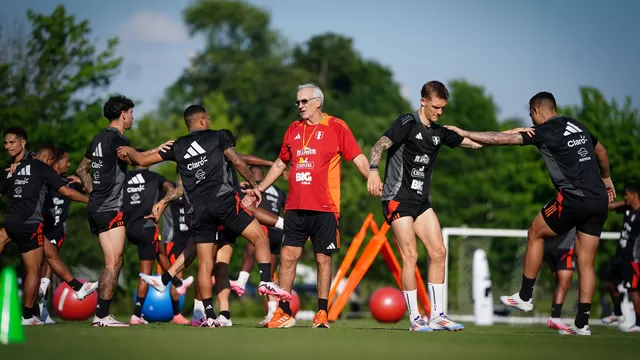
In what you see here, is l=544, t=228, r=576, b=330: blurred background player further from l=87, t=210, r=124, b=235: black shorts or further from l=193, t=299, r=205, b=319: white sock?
l=87, t=210, r=124, b=235: black shorts

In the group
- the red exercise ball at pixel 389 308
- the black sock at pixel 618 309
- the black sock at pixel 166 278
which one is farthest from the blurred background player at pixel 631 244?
the black sock at pixel 166 278

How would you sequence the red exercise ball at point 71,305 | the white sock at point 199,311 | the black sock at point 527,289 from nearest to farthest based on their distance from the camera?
1. the black sock at point 527,289
2. the white sock at point 199,311
3. the red exercise ball at point 71,305

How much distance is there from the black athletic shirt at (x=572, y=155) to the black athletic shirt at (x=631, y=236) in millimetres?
5032

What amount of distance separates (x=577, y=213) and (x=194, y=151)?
14.5 feet

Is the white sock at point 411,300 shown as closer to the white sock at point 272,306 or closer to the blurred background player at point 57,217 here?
the white sock at point 272,306

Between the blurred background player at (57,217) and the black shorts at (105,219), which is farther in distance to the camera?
the blurred background player at (57,217)

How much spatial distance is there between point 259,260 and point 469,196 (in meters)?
42.4

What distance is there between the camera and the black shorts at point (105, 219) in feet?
35.7

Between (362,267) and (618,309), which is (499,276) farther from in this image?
(362,267)

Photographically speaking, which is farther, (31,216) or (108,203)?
(31,216)

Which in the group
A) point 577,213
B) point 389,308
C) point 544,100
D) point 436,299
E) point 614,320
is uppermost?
point 544,100

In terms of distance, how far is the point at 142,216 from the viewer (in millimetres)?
13500

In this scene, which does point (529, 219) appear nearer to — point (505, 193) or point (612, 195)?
point (505, 193)

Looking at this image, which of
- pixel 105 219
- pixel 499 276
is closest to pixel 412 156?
pixel 105 219
